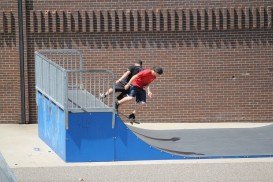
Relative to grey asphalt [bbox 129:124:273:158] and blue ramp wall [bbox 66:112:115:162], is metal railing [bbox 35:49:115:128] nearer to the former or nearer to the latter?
blue ramp wall [bbox 66:112:115:162]

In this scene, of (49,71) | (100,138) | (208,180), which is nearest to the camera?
(208,180)

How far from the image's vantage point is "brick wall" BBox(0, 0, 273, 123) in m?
17.8

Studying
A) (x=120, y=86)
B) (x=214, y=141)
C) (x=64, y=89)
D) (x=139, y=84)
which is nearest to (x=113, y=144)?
(x=64, y=89)

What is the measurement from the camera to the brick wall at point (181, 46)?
58.4ft

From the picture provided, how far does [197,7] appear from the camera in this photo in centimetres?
1809

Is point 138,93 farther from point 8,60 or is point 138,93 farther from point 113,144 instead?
point 8,60

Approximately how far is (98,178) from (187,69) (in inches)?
299

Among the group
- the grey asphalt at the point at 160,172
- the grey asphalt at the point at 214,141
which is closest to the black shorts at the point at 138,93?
the grey asphalt at the point at 214,141

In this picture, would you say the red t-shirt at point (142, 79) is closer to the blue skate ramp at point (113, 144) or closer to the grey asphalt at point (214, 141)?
the grey asphalt at point (214, 141)

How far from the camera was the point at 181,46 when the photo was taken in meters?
18.1

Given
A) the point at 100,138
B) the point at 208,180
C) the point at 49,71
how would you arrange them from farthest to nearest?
the point at 49,71 → the point at 100,138 → the point at 208,180

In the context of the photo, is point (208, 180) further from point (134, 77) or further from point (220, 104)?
point (220, 104)

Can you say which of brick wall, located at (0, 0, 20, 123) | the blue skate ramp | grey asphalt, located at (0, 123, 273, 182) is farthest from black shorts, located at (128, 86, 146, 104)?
brick wall, located at (0, 0, 20, 123)

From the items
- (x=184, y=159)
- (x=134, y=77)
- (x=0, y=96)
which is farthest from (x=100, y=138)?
(x=0, y=96)
